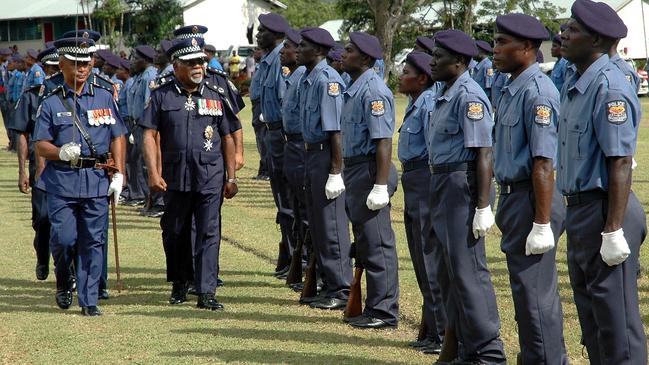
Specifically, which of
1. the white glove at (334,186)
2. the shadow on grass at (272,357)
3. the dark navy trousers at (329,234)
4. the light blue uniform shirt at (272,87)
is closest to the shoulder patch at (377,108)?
the white glove at (334,186)

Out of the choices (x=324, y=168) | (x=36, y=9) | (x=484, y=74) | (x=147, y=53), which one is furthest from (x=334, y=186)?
(x=36, y=9)

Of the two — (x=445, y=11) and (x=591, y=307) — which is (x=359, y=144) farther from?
(x=445, y=11)

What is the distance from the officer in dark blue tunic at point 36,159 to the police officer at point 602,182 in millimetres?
5271

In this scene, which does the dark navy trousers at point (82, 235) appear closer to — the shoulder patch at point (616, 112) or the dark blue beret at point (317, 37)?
the dark blue beret at point (317, 37)

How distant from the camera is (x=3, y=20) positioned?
76500mm

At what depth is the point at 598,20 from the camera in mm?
6004

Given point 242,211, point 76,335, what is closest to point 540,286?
point 76,335

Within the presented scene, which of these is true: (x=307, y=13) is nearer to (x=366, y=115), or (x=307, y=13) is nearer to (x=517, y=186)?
(x=366, y=115)

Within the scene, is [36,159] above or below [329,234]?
above

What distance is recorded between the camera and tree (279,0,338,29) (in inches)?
2741

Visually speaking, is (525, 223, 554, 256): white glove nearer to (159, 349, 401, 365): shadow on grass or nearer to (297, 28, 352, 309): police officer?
(159, 349, 401, 365): shadow on grass

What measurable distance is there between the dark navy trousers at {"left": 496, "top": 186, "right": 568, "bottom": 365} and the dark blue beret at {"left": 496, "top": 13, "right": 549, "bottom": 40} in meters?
0.86

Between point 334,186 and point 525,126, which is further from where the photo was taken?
point 334,186

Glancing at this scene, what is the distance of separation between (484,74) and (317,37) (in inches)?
315
